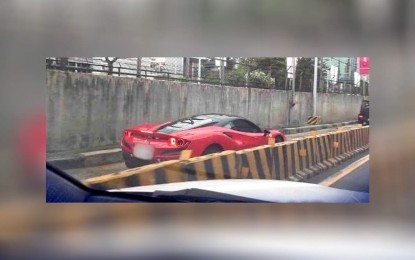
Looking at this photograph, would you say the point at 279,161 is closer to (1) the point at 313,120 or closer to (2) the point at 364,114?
(1) the point at 313,120

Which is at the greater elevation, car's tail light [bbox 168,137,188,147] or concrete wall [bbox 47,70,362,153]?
concrete wall [bbox 47,70,362,153]

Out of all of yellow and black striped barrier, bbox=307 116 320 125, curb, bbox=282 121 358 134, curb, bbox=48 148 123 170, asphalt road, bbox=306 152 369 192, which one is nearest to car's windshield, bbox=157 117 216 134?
curb, bbox=48 148 123 170

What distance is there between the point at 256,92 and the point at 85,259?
6.48 ft

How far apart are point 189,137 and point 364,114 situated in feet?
4.67

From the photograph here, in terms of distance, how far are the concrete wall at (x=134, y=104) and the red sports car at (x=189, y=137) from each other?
0.07m

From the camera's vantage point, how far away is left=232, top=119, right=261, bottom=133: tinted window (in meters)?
3.67

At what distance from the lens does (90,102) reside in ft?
11.9

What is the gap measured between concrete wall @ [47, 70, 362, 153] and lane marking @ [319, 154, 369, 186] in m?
0.36

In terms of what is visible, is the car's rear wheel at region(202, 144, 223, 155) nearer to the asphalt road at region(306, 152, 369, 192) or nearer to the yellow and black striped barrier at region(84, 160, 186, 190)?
the yellow and black striped barrier at region(84, 160, 186, 190)

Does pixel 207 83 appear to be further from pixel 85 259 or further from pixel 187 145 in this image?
pixel 85 259

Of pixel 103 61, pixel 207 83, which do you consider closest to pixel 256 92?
pixel 207 83

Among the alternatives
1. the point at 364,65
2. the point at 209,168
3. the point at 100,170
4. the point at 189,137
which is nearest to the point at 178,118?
the point at 189,137

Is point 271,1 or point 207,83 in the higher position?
point 271,1

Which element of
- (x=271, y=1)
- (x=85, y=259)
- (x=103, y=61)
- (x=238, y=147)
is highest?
(x=271, y=1)
